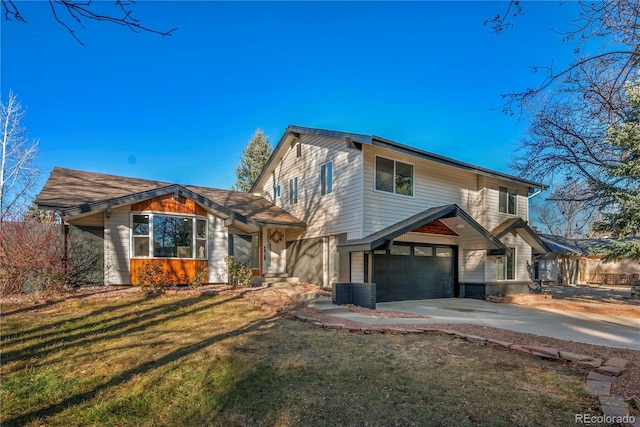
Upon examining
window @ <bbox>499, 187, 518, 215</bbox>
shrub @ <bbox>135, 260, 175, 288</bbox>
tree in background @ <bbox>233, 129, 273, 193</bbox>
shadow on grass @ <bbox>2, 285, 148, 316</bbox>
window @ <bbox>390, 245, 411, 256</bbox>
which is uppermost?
tree in background @ <bbox>233, 129, 273, 193</bbox>

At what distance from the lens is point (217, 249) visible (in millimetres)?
13398

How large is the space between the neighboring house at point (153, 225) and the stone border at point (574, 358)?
6369 millimetres

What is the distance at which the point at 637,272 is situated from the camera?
2597 cm

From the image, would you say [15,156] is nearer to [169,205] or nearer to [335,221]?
[169,205]

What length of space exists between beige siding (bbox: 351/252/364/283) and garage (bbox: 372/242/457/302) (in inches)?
24.2

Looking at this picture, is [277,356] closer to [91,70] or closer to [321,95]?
[91,70]

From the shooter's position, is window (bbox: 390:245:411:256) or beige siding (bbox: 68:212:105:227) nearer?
beige siding (bbox: 68:212:105:227)

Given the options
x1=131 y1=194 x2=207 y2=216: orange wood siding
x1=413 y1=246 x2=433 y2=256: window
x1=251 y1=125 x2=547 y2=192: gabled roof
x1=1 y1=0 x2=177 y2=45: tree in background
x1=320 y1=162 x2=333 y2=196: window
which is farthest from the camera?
x1=413 y1=246 x2=433 y2=256: window

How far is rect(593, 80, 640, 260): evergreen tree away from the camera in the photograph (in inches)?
396

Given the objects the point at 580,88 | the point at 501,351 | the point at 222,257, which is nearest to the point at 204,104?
the point at 222,257

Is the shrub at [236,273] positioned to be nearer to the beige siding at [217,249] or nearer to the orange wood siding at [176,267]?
the beige siding at [217,249]

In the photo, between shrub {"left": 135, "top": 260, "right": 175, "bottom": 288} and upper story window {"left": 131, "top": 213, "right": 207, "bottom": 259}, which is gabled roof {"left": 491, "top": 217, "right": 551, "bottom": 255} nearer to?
upper story window {"left": 131, "top": 213, "right": 207, "bottom": 259}

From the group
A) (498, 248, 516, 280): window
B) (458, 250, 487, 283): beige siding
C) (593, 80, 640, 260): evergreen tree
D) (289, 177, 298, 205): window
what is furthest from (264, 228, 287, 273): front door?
(593, 80, 640, 260): evergreen tree

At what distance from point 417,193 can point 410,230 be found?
8.95ft
